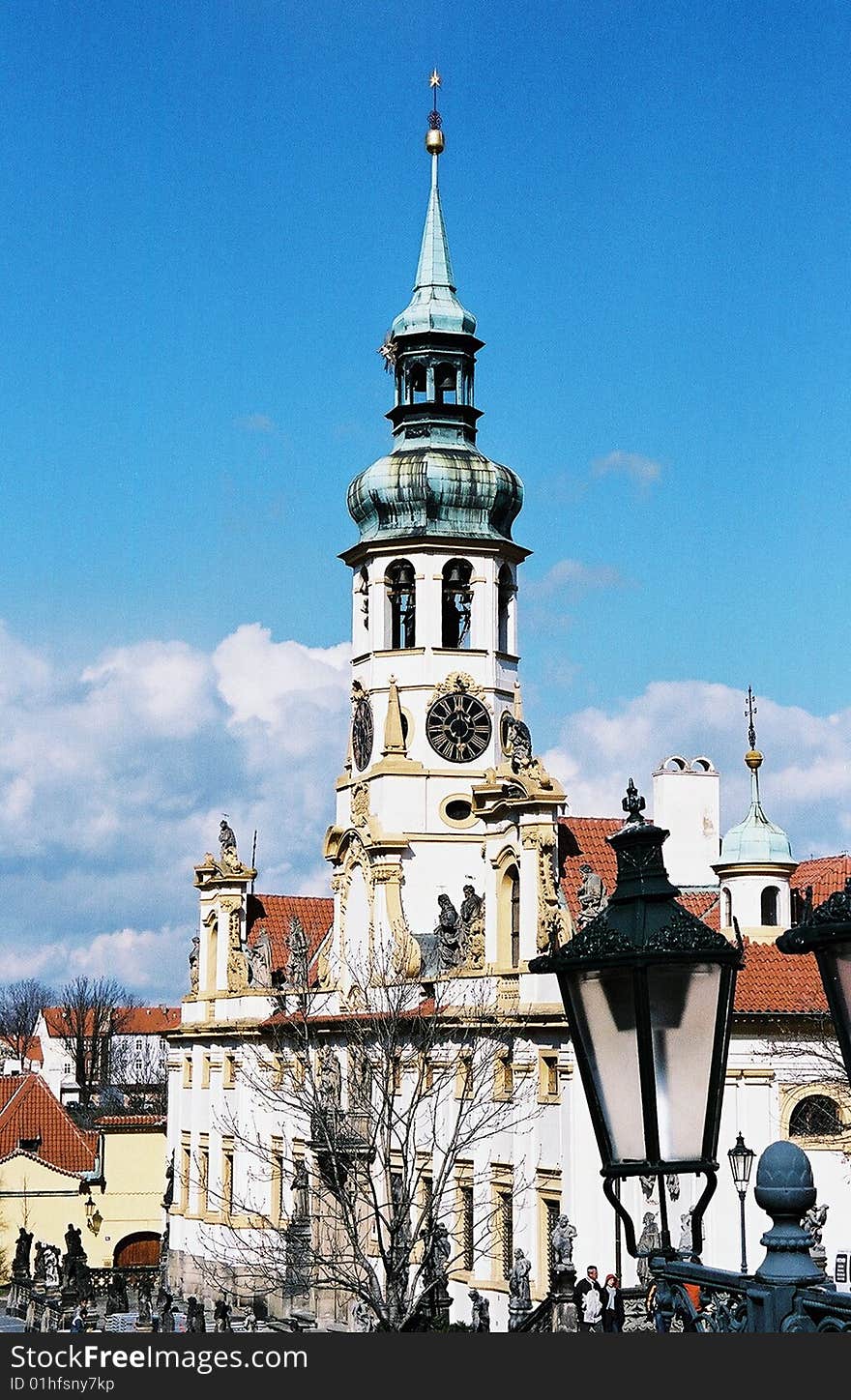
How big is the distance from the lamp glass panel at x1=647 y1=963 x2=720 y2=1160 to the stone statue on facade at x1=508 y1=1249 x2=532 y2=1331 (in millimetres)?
30895

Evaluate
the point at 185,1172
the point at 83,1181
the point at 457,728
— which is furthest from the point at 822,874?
the point at 83,1181

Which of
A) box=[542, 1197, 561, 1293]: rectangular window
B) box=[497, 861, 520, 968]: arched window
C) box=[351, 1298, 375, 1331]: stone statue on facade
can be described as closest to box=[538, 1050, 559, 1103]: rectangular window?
box=[542, 1197, 561, 1293]: rectangular window

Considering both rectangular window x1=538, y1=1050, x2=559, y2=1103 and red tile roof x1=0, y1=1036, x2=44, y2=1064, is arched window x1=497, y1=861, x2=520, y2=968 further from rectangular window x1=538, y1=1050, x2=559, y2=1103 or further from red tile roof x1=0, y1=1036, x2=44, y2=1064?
red tile roof x1=0, y1=1036, x2=44, y2=1064

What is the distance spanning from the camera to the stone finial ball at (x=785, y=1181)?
20.8ft

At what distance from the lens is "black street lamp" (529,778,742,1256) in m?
6.99

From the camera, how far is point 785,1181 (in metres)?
6.37

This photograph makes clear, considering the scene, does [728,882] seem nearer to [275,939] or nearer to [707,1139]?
[275,939]

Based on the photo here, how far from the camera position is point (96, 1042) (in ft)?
476

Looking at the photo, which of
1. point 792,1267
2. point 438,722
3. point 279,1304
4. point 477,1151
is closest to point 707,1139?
point 792,1267

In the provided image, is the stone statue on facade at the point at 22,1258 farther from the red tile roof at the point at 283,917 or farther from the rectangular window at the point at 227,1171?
the red tile roof at the point at 283,917

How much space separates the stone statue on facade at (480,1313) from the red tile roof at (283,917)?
2564 cm

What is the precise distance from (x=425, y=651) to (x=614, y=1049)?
54303 mm

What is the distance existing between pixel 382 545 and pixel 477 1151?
1997cm

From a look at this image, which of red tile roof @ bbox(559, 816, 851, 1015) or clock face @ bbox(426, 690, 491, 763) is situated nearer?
red tile roof @ bbox(559, 816, 851, 1015)
